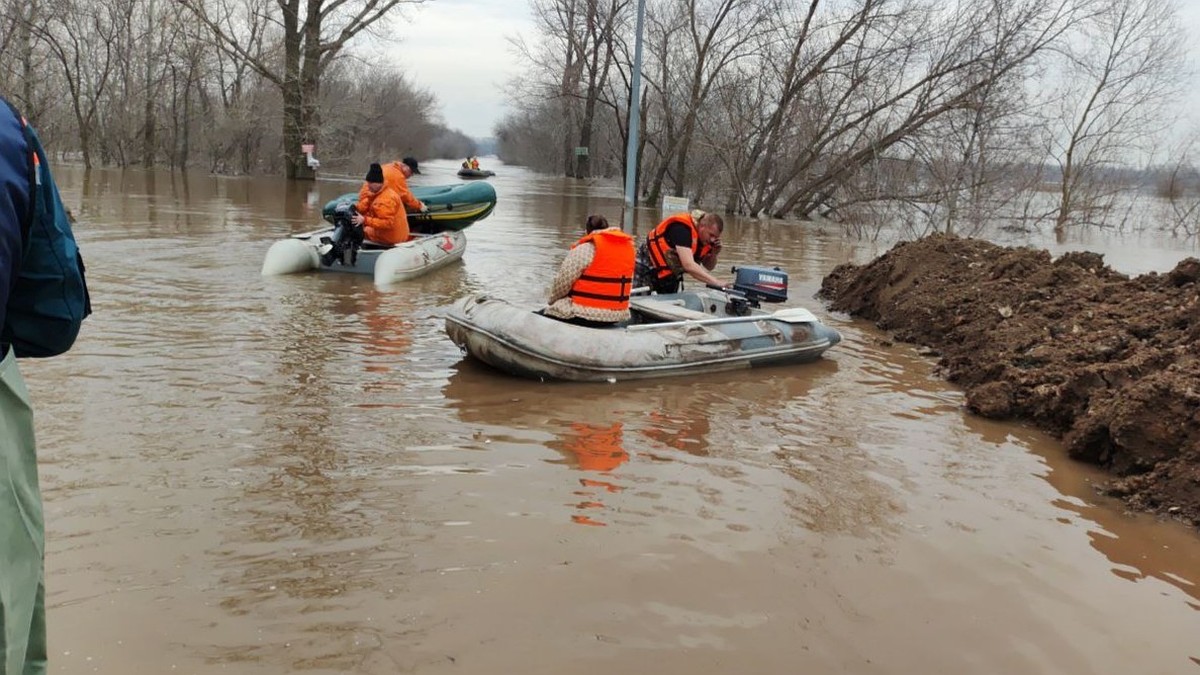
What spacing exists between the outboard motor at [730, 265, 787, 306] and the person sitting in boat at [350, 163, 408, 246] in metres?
5.12

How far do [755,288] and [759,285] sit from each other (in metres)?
0.05

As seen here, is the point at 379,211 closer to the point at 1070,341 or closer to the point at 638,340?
the point at 638,340

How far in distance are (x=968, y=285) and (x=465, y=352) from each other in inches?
219

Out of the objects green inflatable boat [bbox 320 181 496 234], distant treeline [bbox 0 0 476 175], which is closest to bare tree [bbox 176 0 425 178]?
distant treeline [bbox 0 0 476 175]

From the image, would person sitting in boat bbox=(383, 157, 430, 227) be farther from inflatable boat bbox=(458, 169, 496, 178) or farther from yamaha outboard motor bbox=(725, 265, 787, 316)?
inflatable boat bbox=(458, 169, 496, 178)

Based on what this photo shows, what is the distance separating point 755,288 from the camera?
324 inches

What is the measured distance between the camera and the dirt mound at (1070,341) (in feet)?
16.5

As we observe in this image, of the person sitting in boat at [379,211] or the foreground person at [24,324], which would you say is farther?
the person sitting in boat at [379,211]

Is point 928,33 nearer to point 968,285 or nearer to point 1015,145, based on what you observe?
point 1015,145

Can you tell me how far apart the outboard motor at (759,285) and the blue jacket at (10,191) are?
23.1 feet

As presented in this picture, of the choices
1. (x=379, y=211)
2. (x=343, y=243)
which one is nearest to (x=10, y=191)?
(x=343, y=243)

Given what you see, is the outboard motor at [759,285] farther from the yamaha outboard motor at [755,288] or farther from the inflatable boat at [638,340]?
the inflatable boat at [638,340]

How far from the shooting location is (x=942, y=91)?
2098cm

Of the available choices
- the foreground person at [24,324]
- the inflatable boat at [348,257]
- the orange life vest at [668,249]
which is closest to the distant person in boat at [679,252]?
the orange life vest at [668,249]
